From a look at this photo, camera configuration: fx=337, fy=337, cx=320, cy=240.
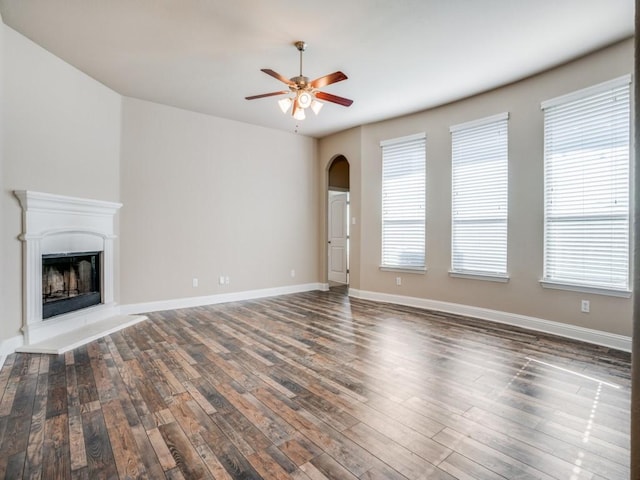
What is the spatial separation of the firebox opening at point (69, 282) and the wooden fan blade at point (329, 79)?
343cm

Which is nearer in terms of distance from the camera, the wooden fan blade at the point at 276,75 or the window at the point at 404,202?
the wooden fan blade at the point at 276,75

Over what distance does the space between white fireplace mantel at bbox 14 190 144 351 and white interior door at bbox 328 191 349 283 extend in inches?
183

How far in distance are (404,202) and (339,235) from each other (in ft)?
9.00

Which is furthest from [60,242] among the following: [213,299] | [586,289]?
[586,289]

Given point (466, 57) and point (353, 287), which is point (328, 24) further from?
point (353, 287)

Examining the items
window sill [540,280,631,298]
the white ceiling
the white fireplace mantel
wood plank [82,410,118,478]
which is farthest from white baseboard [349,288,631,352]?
wood plank [82,410,118,478]

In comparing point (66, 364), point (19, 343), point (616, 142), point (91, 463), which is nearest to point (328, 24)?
point (616, 142)

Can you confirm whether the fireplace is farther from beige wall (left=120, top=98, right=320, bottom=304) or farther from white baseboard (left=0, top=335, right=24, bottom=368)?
beige wall (left=120, top=98, right=320, bottom=304)

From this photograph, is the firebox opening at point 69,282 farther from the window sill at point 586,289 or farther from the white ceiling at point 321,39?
the window sill at point 586,289

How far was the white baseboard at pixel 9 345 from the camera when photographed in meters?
3.14

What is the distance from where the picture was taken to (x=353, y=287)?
20.4 feet

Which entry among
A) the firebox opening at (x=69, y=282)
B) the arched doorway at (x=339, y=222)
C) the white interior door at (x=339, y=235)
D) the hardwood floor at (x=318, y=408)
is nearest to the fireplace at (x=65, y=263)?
the firebox opening at (x=69, y=282)

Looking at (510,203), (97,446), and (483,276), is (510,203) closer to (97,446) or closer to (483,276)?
(483,276)

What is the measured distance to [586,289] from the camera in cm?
366
